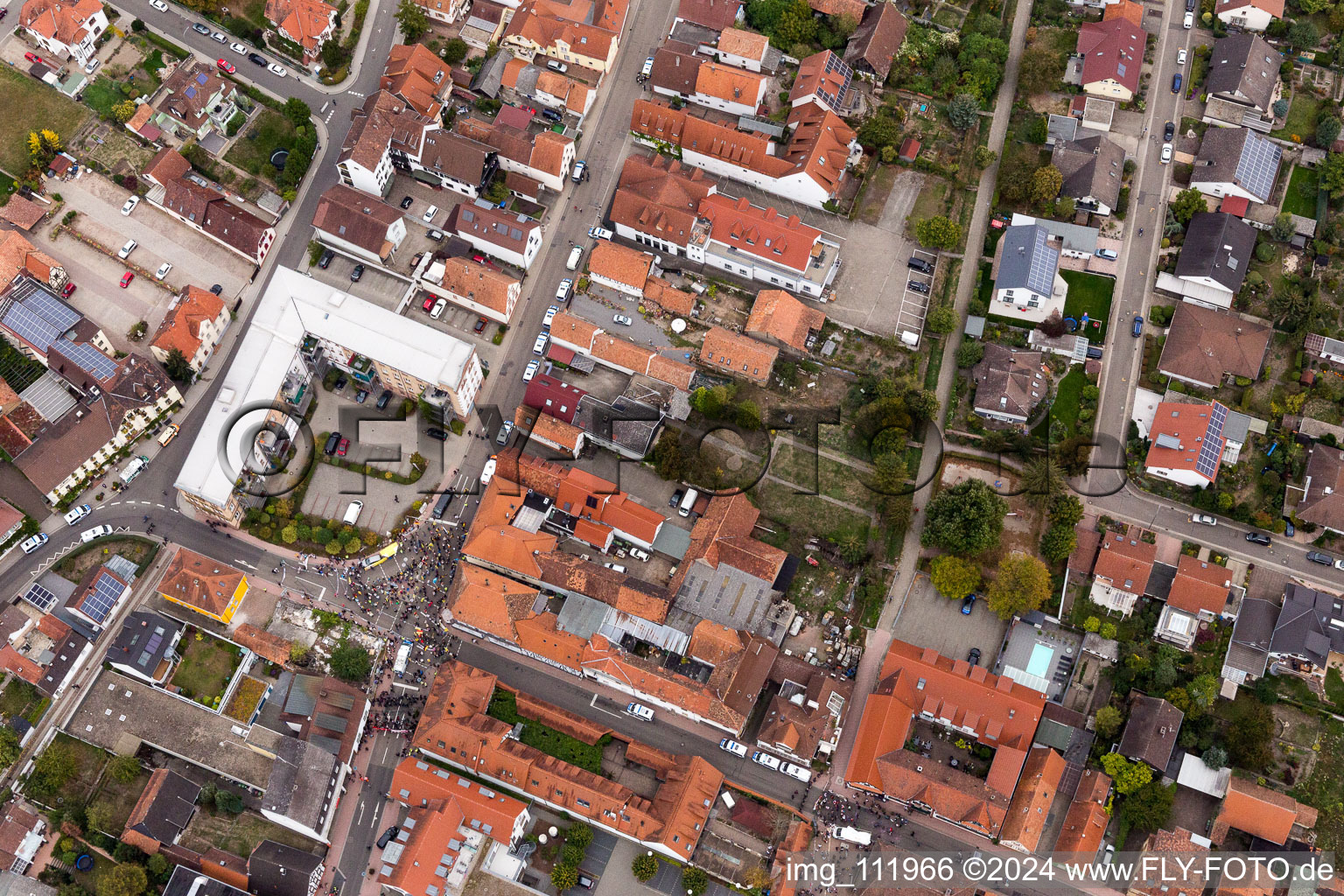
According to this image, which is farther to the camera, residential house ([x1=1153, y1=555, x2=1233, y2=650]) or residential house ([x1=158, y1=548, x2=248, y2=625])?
residential house ([x1=158, y1=548, x2=248, y2=625])

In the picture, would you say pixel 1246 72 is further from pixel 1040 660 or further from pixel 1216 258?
pixel 1040 660

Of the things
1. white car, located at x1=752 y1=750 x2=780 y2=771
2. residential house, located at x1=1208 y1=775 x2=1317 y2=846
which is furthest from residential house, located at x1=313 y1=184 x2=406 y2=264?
residential house, located at x1=1208 y1=775 x2=1317 y2=846

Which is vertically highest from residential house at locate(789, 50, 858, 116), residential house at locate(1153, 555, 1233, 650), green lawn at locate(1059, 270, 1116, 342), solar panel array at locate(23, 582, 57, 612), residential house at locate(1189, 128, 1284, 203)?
residential house at locate(1189, 128, 1284, 203)

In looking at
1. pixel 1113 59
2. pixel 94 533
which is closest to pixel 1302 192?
pixel 1113 59

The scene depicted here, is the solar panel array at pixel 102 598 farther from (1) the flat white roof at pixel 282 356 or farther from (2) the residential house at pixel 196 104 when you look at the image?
(2) the residential house at pixel 196 104

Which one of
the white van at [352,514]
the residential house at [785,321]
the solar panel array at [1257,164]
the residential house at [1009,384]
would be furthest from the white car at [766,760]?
the solar panel array at [1257,164]

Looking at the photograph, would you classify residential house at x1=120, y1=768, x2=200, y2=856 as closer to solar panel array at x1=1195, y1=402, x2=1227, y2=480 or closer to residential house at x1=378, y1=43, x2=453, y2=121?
residential house at x1=378, y1=43, x2=453, y2=121

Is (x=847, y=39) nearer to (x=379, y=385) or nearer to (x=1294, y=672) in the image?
(x=379, y=385)

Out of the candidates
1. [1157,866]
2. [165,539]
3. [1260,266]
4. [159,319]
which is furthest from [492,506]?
[1260,266]
